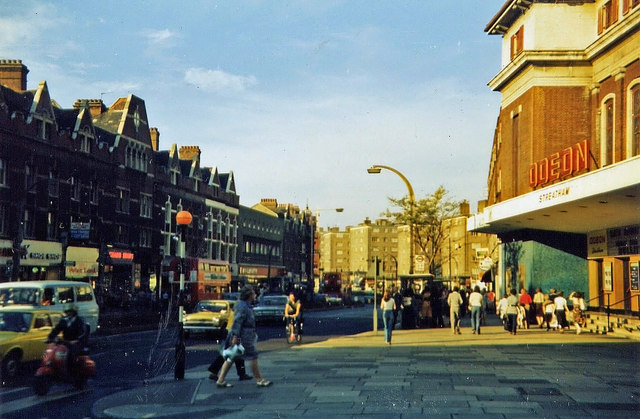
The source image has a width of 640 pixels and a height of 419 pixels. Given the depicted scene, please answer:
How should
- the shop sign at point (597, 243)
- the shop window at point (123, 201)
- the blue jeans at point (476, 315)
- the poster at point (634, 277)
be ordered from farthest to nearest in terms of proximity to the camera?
the shop window at point (123, 201), the shop sign at point (597, 243), the poster at point (634, 277), the blue jeans at point (476, 315)

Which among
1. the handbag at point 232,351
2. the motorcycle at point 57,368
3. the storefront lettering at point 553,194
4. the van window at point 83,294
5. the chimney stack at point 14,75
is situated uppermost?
the chimney stack at point 14,75

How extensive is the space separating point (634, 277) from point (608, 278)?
302cm

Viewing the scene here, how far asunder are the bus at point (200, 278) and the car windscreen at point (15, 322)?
104ft

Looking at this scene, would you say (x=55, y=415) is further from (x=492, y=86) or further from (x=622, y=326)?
(x=492, y=86)

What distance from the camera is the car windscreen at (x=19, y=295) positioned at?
65.8 ft

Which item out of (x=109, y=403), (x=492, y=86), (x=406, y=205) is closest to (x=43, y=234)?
(x=406, y=205)

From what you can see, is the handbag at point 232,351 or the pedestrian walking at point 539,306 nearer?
the handbag at point 232,351

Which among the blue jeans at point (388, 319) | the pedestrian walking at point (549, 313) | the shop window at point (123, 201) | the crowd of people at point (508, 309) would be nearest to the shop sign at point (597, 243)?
the crowd of people at point (508, 309)

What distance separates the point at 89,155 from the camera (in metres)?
54.1

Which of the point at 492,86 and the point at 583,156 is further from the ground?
the point at 492,86

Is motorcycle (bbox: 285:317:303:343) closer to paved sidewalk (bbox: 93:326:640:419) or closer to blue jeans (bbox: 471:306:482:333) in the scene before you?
paved sidewalk (bbox: 93:326:640:419)

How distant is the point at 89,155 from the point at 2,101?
32.7 feet

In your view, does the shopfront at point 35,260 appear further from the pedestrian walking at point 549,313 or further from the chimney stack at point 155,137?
the pedestrian walking at point 549,313

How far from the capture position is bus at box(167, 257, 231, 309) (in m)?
50.5
